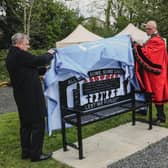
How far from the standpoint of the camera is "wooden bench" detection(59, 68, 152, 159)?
502 cm

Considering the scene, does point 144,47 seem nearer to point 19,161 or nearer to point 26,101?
point 26,101

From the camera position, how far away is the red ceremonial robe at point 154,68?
6.09 m

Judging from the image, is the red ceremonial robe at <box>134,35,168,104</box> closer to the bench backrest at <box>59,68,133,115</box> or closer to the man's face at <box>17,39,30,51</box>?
the bench backrest at <box>59,68,133,115</box>

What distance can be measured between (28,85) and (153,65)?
2579 mm

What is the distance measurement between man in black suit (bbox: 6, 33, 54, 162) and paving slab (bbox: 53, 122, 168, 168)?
1.84 ft

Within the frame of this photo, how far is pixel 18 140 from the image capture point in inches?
232

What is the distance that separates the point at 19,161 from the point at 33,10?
51.7 ft

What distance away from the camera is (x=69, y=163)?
4.83 meters

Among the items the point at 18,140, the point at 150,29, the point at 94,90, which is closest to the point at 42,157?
the point at 18,140

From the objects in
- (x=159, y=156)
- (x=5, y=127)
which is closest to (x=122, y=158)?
(x=159, y=156)

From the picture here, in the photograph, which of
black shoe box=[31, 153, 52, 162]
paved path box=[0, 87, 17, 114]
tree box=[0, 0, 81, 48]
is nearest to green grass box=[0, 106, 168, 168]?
black shoe box=[31, 153, 52, 162]

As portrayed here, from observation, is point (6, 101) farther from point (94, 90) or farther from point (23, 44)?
point (23, 44)

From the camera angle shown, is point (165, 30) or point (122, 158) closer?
point (122, 158)

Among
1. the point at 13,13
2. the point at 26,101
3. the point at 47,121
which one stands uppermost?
the point at 13,13
